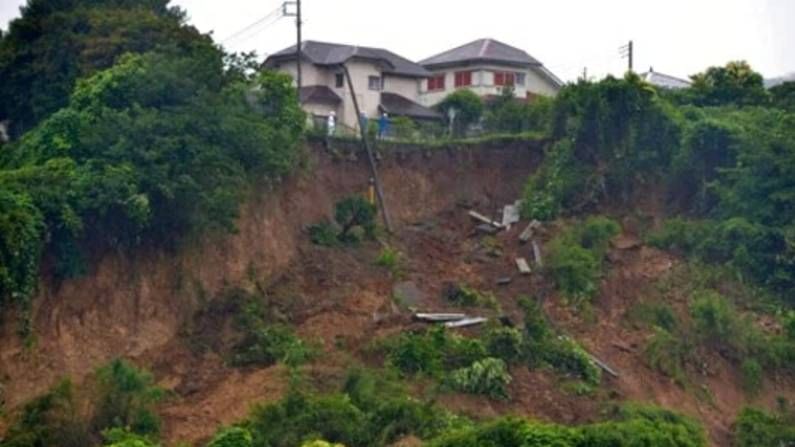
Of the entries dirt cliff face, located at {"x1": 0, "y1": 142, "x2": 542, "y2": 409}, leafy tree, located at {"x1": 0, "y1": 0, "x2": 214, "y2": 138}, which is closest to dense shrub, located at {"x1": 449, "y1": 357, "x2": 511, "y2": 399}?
dirt cliff face, located at {"x1": 0, "y1": 142, "x2": 542, "y2": 409}

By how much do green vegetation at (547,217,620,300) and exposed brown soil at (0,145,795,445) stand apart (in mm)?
342

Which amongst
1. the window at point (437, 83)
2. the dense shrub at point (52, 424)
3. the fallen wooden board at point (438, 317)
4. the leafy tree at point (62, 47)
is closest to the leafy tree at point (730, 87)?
the window at point (437, 83)

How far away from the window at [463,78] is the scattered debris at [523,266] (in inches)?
498

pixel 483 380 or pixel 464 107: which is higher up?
pixel 464 107

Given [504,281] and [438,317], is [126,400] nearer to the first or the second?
[438,317]

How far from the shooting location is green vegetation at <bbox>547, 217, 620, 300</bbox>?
37.3 metres

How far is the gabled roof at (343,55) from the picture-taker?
153 feet

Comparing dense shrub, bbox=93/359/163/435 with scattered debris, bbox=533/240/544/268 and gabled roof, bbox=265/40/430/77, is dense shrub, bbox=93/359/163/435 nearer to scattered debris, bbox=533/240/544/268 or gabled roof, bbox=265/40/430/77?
scattered debris, bbox=533/240/544/268

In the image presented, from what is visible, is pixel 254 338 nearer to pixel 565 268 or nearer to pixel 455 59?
pixel 565 268

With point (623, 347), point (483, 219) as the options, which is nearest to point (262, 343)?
point (623, 347)

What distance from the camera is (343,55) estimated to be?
46.6m

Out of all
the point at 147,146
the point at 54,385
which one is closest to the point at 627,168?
the point at 147,146

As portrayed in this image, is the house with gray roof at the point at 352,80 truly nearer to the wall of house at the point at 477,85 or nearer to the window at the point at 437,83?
the wall of house at the point at 477,85

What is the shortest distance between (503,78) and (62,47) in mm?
17865
